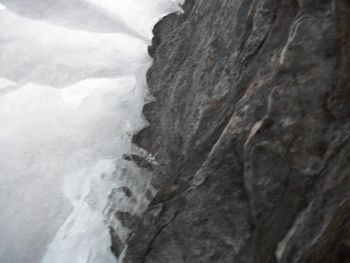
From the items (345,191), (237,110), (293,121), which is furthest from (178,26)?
(345,191)

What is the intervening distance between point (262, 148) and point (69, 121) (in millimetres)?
3167

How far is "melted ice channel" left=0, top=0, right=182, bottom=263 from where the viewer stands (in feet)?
14.8

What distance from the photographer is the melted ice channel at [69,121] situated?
4.51 metres

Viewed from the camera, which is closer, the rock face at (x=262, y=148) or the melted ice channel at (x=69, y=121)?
the rock face at (x=262, y=148)

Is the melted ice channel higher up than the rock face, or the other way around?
the melted ice channel

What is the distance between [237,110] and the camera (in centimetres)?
295

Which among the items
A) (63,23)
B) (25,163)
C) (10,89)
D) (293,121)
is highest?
(63,23)

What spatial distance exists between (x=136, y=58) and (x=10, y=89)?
167cm

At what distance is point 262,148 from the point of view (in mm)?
2812

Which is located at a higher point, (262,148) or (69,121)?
(69,121)

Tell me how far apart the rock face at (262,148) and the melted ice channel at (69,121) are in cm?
77

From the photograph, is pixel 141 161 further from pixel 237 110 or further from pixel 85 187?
pixel 237 110

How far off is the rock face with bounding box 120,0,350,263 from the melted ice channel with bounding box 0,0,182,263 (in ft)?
2.54

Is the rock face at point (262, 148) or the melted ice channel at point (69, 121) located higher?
the melted ice channel at point (69, 121)
